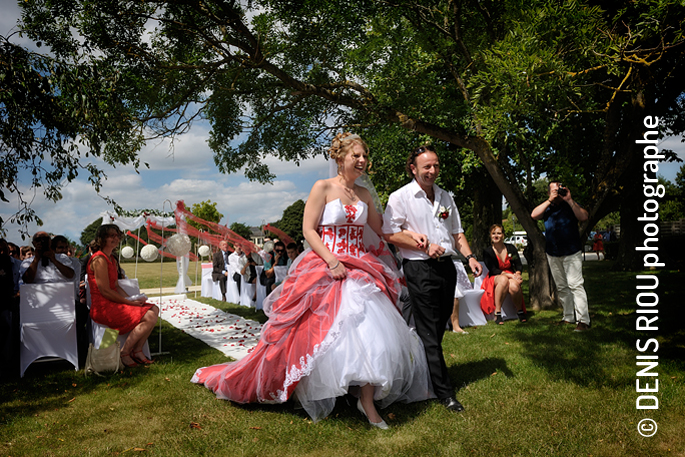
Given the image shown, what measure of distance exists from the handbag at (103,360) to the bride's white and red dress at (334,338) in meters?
2.03

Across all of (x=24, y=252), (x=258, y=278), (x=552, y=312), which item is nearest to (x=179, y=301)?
(x=258, y=278)

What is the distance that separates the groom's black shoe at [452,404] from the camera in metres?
3.68

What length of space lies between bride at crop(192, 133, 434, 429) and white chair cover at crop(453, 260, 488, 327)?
4.06 m

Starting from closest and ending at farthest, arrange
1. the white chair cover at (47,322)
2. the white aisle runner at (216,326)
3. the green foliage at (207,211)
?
1. the white chair cover at (47,322)
2. the white aisle runner at (216,326)
3. the green foliage at (207,211)

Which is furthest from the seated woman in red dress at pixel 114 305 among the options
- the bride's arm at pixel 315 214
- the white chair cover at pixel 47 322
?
the bride's arm at pixel 315 214

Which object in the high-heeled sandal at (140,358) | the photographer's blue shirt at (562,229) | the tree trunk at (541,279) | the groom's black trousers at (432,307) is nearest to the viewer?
the groom's black trousers at (432,307)

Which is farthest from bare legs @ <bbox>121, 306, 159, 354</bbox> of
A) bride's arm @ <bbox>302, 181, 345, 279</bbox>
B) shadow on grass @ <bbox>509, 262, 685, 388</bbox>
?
shadow on grass @ <bbox>509, 262, 685, 388</bbox>

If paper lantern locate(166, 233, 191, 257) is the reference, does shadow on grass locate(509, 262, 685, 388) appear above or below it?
below

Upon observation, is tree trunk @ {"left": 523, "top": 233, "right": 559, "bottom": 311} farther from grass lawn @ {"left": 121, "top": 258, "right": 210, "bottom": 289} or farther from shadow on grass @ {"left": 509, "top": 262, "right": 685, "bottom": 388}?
grass lawn @ {"left": 121, "top": 258, "right": 210, "bottom": 289}

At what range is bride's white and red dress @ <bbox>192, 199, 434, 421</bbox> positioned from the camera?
11.2 ft

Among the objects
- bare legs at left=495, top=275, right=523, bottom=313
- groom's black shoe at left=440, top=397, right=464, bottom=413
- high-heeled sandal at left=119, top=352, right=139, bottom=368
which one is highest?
bare legs at left=495, top=275, right=523, bottom=313

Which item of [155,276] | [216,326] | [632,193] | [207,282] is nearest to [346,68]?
[216,326]

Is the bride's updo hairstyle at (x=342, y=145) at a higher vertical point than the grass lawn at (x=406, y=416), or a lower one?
higher

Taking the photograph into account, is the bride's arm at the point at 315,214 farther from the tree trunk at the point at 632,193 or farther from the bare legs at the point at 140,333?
the tree trunk at the point at 632,193
